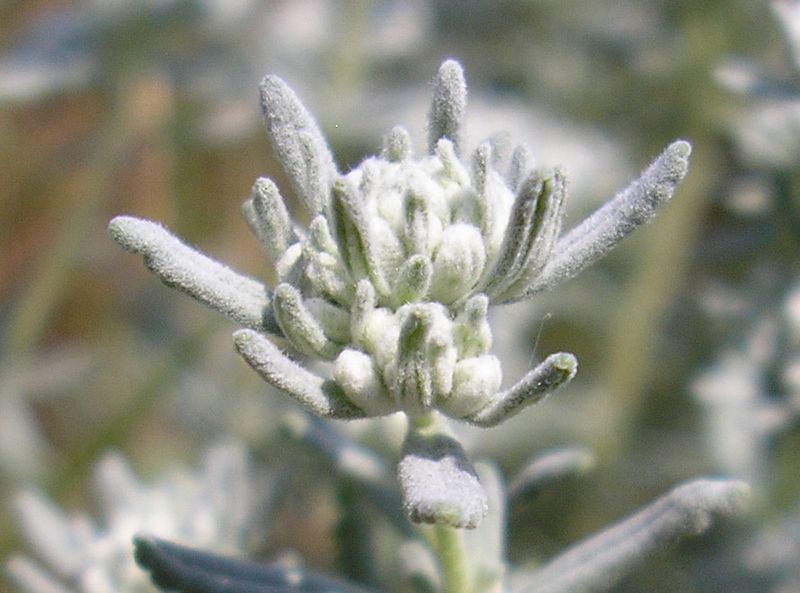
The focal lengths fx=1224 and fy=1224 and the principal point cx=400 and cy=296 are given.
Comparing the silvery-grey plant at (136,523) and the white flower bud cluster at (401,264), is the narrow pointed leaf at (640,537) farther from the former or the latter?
the silvery-grey plant at (136,523)

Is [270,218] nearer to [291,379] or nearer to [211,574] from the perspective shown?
[291,379]

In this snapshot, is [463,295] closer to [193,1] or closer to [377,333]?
[377,333]

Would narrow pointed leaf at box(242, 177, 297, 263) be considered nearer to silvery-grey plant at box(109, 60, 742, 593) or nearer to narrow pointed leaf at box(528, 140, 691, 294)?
silvery-grey plant at box(109, 60, 742, 593)

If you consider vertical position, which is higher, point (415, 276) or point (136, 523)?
point (136, 523)

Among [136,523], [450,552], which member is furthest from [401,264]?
[136,523]

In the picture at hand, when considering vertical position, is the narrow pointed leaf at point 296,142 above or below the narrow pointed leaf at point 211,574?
above

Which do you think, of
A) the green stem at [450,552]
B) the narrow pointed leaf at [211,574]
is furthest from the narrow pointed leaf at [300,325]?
the narrow pointed leaf at [211,574]

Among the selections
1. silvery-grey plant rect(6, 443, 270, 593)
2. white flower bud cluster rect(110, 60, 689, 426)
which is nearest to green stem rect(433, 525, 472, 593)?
white flower bud cluster rect(110, 60, 689, 426)

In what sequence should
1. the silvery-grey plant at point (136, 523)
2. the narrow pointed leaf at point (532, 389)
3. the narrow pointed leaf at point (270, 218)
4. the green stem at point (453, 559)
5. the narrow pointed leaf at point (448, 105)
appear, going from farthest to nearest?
1. the silvery-grey plant at point (136, 523)
2. the green stem at point (453, 559)
3. the narrow pointed leaf at point (448, 105)
4. the narrow pointed leaf at point (270, 218)
5. the narrow pointed leaf at point (532, 389)

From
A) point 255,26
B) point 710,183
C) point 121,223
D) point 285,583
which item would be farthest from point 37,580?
point 255,26
